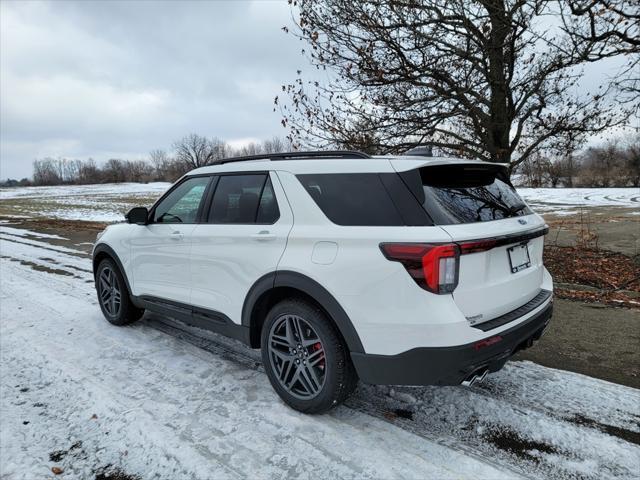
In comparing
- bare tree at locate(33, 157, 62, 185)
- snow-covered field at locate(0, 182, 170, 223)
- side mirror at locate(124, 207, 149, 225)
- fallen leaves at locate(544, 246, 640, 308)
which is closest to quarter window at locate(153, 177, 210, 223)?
side mirror at locate(124, 207, 149, 225)

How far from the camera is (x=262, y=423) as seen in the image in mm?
2783

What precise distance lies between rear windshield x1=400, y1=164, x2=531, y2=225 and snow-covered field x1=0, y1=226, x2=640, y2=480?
54.5 inches

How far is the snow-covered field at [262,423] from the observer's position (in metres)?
2.37

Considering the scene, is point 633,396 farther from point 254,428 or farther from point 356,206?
point 254,428

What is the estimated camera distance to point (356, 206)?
8.67 feet

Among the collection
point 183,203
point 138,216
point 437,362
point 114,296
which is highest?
point 183,203

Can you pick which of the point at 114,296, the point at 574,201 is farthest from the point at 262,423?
the point at 574,201

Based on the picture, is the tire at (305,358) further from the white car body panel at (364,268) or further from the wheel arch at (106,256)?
the wheel arch at (106,256)

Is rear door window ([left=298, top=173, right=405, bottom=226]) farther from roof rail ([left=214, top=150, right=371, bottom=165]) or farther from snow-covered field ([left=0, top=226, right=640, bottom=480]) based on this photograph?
snow-covered field ([left=0, top=226, right=640, bottom=480])

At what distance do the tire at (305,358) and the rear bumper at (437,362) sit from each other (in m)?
0.19

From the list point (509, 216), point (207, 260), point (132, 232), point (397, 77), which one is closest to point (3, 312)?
point (132, 232)

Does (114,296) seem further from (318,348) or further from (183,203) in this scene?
(318,348)

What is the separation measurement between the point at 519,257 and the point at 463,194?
0.58 m

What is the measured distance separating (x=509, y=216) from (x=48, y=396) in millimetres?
3649
